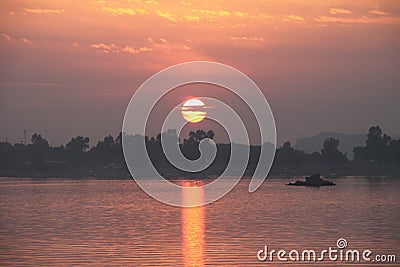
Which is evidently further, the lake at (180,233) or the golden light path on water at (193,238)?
the lake at (180,233)

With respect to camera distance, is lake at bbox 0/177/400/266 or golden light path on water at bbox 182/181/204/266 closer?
golden light path on water at bbox 182/181/204/266

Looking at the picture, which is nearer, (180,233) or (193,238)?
(193,238)

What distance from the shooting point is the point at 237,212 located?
90.9 metres

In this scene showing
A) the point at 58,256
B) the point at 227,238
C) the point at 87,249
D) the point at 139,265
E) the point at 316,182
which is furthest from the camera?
the point at 316,182

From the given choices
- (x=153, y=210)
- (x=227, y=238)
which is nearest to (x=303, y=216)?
(x=153, y=210)

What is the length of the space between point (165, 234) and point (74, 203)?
4964 centimetres

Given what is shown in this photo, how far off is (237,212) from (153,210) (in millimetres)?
10201

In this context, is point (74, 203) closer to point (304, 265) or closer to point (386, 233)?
point (386, 233)

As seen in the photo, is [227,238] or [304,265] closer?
[304,265]

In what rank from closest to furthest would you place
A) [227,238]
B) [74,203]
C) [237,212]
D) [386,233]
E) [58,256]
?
[58,256] < [227,238] < [386,233] < [237,212] < [74,203]

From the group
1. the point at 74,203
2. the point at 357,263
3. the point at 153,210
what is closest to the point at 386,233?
the point at 357,263

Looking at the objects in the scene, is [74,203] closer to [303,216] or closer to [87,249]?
[303,216]

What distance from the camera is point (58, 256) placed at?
4912 centimetres

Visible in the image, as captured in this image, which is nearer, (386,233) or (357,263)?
(357,263)
